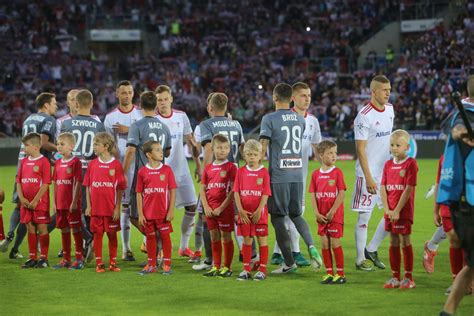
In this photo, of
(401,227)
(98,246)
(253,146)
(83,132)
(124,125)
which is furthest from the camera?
(124,125)

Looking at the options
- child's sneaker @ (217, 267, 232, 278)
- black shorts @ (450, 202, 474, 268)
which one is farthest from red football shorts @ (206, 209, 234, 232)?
black shorts @ (450, 202, 474, 268)

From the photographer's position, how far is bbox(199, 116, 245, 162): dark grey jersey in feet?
36.2

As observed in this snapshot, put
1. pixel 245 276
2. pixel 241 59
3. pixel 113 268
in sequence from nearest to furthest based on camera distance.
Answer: pixel 245 276
pixel 113 268
pixel 241 59

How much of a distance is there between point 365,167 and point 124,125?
3.40 m

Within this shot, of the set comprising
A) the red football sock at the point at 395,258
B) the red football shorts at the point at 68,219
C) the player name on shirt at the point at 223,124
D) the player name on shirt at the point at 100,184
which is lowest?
the red football sock at the point at 395,258

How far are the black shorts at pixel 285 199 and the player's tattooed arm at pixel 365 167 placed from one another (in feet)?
2.67

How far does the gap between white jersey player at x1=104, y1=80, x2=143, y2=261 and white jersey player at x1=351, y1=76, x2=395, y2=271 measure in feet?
9.99

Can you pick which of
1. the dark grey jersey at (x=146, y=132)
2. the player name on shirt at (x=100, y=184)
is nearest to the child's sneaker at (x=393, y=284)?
the dark grey jersey at (x=146, y=132)

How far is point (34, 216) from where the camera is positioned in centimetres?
1124

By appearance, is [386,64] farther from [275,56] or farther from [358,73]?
[275,56]

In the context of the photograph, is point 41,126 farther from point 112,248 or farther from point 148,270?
point 148,270

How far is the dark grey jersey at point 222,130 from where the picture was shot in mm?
11039

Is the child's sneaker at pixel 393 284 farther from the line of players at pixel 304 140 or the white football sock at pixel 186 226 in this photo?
the white football sock at pixel 186 226

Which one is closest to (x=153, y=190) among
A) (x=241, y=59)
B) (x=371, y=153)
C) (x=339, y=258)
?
(x=339, y=258)
